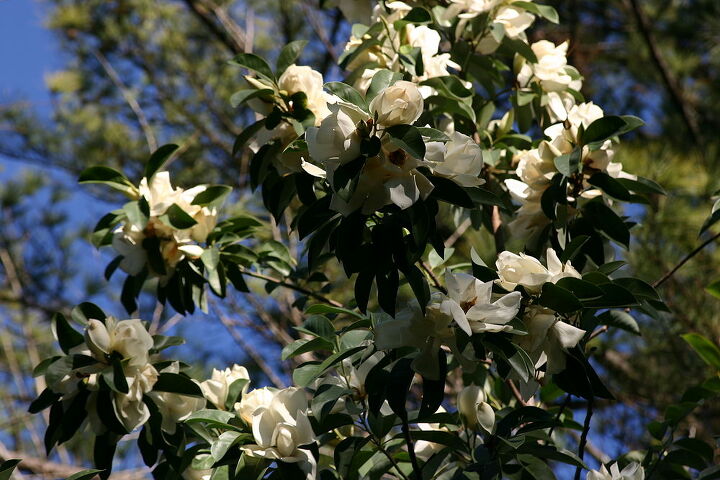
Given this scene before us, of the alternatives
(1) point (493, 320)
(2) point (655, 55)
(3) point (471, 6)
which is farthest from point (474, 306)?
(2) point (655, 55)

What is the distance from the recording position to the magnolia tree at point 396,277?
1.00 meters

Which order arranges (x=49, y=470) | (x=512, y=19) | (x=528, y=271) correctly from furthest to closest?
(x=49, y=470)
(x=512, y=19)
(x=528, y=271)

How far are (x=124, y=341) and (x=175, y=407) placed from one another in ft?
0.45

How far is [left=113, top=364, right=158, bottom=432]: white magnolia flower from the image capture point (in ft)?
4.14

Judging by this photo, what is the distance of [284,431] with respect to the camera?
1.15 metres

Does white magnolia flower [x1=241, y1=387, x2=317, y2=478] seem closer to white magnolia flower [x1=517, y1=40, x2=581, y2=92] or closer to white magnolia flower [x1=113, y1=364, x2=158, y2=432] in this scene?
white magnolia flower [x1=113, y1=364, x2=158, y2=432]

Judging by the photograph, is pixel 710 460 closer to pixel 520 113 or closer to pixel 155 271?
pixel 520 113

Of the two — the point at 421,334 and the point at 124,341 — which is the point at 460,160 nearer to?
the point at 421,334

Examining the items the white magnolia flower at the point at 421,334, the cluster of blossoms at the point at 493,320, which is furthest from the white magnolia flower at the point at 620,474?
the white magnolia flower at the point at 421,334

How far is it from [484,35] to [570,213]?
1.34 ft

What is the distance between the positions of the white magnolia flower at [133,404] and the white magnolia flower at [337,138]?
0.51 metres

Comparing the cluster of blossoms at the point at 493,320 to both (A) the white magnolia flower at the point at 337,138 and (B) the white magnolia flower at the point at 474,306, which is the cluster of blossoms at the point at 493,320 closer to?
(B) the white magnolia flower at the point at 474,306

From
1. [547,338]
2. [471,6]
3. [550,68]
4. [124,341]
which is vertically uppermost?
[471,6]

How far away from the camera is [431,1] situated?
1752 millimetres
